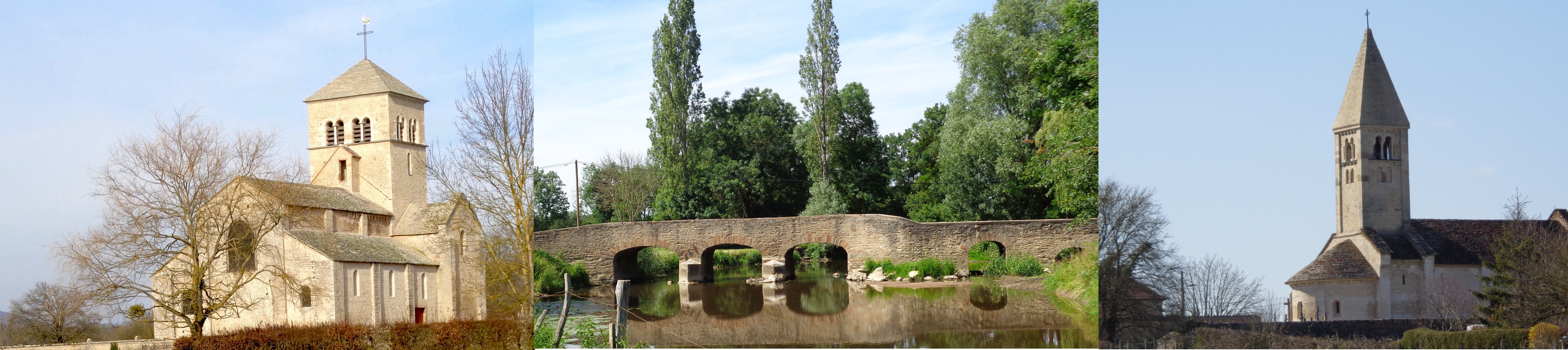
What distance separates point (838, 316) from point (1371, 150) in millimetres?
3729

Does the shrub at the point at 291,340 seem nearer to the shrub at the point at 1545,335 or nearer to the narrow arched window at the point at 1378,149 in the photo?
the narrow arched window at the point at 1378,149

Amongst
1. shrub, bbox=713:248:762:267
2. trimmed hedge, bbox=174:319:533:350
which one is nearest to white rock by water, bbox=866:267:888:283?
shrub, bbox=713:248:762:267

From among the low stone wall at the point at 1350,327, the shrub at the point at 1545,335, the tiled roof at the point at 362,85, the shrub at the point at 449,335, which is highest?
the tiled roof at the point at 362,85

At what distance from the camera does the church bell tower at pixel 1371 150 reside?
21.8ft

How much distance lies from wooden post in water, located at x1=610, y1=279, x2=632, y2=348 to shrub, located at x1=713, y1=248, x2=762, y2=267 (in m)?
0.74

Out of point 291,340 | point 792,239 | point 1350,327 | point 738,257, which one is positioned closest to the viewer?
point 1350,327

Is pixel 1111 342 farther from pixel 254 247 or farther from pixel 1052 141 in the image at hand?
pixel 254 247

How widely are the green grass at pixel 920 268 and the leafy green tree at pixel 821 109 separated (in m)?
0.46

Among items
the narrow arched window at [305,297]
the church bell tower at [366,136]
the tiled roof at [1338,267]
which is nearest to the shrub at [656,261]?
the tiled roof at [1338,267]

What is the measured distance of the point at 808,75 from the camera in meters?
6.87

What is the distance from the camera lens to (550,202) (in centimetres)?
763

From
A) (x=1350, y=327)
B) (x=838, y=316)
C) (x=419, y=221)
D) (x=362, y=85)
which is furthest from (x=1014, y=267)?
(x=362, y=85)

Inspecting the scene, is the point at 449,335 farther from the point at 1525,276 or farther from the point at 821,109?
the point at 1525,276

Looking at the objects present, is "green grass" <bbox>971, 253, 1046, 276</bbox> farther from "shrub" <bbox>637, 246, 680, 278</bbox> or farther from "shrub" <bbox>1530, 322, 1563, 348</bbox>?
"shrub" <bbox>1530, 322, 1563, 348</bbox>
